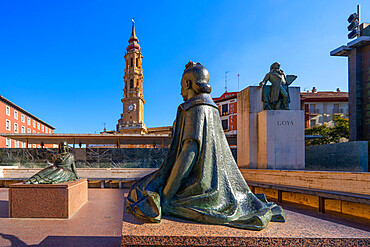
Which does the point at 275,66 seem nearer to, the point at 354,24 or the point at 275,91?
the point at 275,91

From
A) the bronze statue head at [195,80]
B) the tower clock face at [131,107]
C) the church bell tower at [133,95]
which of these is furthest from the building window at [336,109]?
the tower clock face at [131,107]

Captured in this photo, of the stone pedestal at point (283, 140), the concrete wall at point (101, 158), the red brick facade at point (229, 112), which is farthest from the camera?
the red brick facade at point (229, 112)

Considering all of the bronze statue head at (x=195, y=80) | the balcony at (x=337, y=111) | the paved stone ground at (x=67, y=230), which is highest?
the balcony at (x=337, y=111)

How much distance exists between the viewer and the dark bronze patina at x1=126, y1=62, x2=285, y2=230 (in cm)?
234

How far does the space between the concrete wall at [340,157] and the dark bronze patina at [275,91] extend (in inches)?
118

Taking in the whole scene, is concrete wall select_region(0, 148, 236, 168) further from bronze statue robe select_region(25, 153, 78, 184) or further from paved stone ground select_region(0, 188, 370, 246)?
bronze statue robe select_region(25, 153, 78, 184)

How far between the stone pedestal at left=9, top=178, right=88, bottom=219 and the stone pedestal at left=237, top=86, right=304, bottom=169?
22.2ft

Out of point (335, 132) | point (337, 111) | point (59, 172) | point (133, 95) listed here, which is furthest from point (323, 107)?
point (133, 95)

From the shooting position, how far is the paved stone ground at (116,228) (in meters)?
2.13

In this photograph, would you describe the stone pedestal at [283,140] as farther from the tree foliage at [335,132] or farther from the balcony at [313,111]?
the balcony at [313,111]

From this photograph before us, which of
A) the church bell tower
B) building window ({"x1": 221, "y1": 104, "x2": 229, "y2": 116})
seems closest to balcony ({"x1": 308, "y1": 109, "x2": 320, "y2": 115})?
building window ({"x1": 221, "y1": 104, "x2": 229, "y2": 116})

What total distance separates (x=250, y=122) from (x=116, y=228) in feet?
21.8

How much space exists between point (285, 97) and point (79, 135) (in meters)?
15.6

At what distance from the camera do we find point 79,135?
19.0m
